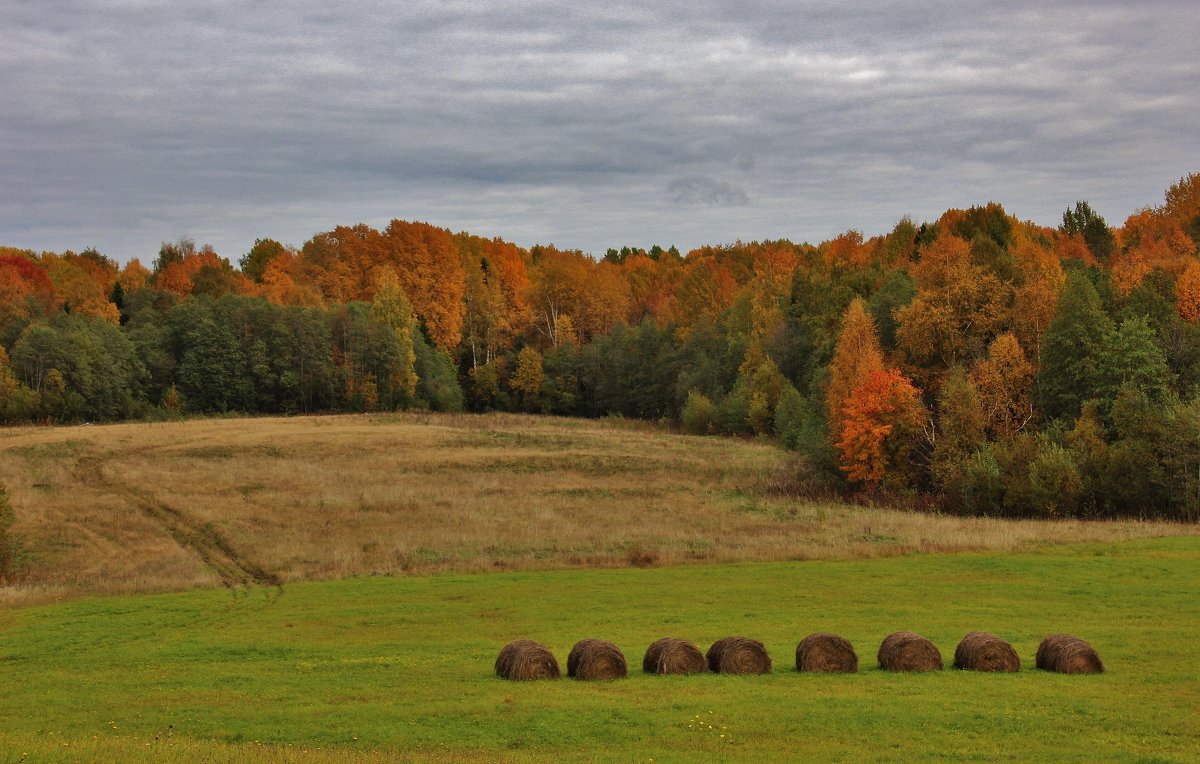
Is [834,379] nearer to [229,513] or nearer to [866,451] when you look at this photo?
[866,451]

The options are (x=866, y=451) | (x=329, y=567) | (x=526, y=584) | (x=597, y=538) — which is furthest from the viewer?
(x=866, y=451)

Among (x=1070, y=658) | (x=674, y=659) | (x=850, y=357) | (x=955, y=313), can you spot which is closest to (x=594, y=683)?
(x=674, y=659)

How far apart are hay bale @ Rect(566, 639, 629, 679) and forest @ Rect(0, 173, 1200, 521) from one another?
38.8 metres

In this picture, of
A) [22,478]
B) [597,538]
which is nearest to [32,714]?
[597,538]

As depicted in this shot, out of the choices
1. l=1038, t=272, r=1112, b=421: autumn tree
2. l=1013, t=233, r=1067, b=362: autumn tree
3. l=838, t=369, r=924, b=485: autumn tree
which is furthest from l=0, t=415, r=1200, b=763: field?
l=1013, t=233, r=1067, b=362: autumn tree

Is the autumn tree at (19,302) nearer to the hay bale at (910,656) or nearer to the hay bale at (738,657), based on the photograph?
the hay bale at (738,657)

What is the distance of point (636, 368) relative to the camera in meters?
128

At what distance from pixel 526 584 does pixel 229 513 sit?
866 inches

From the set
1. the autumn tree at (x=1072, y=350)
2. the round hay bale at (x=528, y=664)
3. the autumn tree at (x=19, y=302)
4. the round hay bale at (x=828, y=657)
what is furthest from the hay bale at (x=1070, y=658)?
the autumn tree at (x=19, y=302)

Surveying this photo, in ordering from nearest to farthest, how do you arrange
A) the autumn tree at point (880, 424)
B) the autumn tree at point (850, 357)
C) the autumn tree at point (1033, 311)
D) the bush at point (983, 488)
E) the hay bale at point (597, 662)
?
the hay bale at point (597, 662)
the bush at point (983, 488)
the autumn tree at point (880, 424)
the autumn tree at point (1033, 311)
the autumn tree at point (850, 357)

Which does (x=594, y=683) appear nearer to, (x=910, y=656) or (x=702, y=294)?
(x=910, y=656)

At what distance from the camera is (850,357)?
6869 centimetres

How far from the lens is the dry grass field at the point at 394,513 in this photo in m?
40.5

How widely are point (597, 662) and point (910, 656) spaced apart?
6.03m
